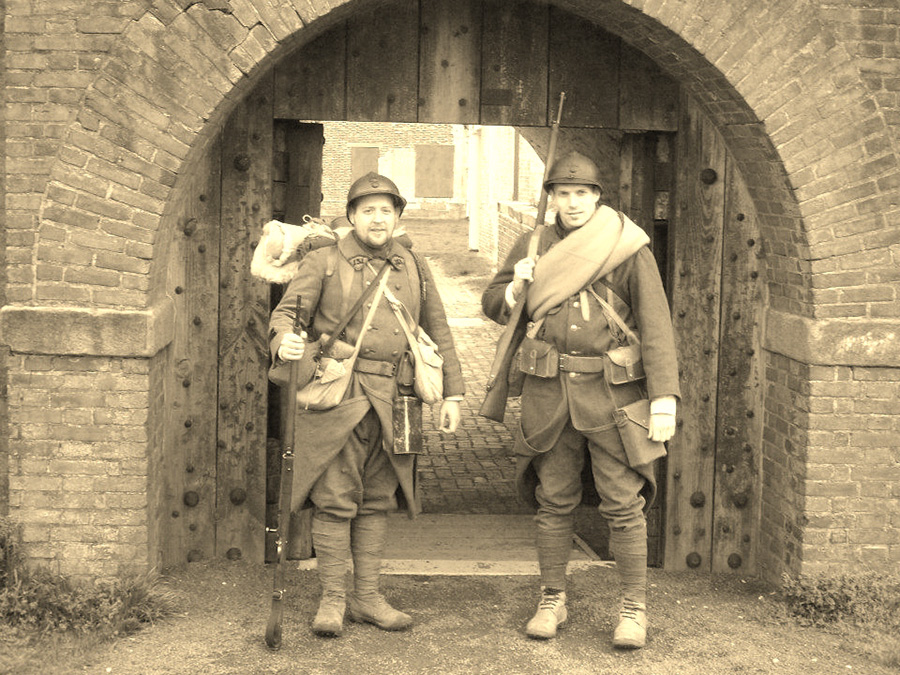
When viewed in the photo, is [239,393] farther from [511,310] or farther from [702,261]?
[702,261]

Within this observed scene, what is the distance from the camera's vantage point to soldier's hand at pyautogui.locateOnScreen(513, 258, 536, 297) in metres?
5.13

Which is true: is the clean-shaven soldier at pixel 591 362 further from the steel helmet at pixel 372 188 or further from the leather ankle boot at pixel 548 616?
the steel helmet at pixel 372 188

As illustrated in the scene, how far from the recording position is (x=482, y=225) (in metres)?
26.4

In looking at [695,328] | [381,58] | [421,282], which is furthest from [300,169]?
[695,328]

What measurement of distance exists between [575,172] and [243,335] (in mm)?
2098

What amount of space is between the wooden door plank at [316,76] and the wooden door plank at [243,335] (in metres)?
0.08

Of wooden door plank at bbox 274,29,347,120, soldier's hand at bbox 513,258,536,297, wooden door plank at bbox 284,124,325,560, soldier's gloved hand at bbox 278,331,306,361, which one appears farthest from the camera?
wooden door plank at bbox 284,124,325,560

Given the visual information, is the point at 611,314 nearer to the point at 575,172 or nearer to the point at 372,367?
the point at 575,172

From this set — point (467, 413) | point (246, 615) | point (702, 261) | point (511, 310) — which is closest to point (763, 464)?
point (702, 261)

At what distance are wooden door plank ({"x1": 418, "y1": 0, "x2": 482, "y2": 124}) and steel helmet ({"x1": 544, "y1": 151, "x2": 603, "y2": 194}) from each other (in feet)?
3.88

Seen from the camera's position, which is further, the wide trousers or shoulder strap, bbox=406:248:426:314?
shoulder strap, bbox=406:248:426:314

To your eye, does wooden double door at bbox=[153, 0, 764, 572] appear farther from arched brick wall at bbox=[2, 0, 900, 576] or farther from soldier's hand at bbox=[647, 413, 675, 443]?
soldier's hand at bbox=[647, 413, 675, 443]

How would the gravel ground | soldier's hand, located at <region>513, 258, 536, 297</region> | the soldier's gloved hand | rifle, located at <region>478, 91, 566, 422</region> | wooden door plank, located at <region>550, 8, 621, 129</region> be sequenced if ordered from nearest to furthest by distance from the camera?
the soldier's gloved hand < the gravel ground < soldier's hand, located at <region>513, 258, 536, 297</region> < rifle, located at <region>478, 91, 566, 422</region> < wooden door plank, located at <region>550, 8, 621, 129</region>

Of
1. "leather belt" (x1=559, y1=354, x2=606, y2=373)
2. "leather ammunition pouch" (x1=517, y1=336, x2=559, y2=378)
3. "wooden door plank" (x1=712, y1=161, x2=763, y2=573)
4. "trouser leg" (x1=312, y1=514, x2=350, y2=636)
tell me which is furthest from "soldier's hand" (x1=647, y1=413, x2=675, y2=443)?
"wooden door plank" (x1=712, y1=161, x2=763, y2=573)
